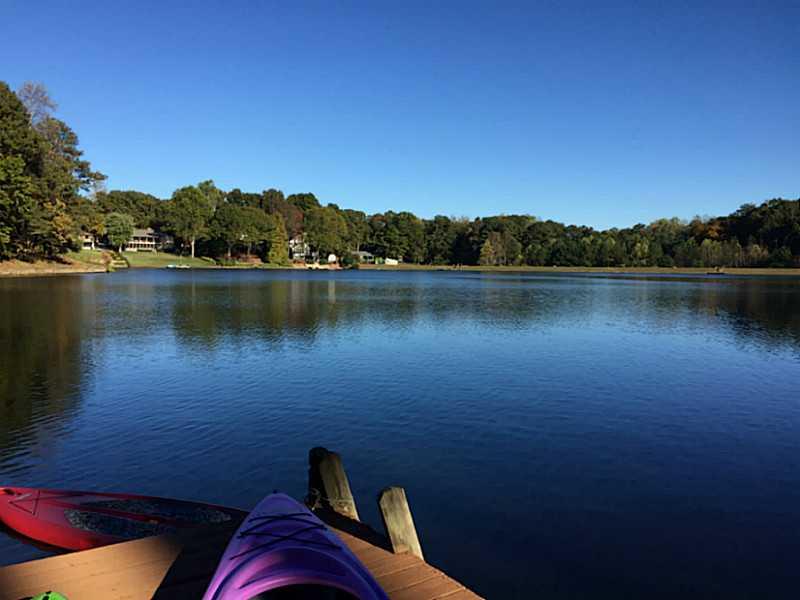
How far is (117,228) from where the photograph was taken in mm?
105438

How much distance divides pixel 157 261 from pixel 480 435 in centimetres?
10843

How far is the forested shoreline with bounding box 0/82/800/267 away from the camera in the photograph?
6338 cm

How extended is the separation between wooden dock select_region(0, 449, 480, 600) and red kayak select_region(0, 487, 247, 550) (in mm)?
752

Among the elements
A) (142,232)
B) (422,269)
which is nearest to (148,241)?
(142,232)

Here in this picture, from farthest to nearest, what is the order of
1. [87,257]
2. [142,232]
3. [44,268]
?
1. [142,232]
2. [87,257]
3. [44,268]

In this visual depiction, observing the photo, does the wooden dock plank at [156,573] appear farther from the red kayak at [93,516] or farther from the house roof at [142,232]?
the house roof at [142,232]

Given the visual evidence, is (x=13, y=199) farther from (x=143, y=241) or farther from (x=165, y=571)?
(x=143, y=241)

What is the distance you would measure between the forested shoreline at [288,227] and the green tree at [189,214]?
0.24 m

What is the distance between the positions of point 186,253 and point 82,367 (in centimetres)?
11603

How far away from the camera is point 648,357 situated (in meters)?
21.5

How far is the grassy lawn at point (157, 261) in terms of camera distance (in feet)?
337

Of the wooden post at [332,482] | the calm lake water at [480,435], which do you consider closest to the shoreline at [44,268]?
the calm lake water at [480,435]

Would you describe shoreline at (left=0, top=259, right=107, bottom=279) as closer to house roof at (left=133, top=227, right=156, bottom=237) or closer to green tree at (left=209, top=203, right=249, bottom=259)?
green tree at (left=209, top=203, right=249, bottom=259)

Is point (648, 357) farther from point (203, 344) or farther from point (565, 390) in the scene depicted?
point (203, 344)
